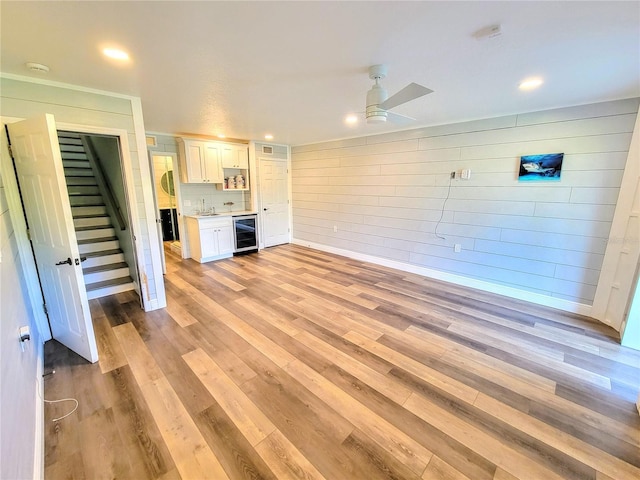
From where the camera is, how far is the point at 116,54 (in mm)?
1960

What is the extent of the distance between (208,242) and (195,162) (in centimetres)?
159

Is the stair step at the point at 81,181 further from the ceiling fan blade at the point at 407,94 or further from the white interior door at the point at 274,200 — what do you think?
the ceiling fan blade at the point at 407,94

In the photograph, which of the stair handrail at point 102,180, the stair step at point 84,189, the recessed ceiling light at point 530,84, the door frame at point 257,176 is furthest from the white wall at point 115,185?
the recessed ceiling light at point 530,84

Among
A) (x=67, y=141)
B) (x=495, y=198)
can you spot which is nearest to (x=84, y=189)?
(x=67, y=141)

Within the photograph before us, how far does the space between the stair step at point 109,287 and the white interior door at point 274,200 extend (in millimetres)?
2980

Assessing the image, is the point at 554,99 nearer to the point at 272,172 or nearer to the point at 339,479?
the point at 339,479

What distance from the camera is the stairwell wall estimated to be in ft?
7.66

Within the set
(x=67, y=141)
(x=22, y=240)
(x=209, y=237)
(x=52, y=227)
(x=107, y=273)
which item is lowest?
(x=107, y=273)

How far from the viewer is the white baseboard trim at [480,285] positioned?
3.33 metres

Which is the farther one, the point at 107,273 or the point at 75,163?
the point at 75,163

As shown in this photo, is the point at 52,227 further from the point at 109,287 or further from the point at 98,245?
the point at 98,245

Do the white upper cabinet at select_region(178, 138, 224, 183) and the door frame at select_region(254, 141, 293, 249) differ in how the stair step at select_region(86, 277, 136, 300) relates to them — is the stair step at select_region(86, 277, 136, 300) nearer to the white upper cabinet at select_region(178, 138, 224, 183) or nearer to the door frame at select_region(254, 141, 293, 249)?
the white upper cabinet at select_region(178, 138, 224, 183)

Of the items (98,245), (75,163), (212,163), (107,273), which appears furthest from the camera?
(212,163)

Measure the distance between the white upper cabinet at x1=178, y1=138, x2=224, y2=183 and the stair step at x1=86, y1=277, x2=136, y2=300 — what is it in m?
2.17
